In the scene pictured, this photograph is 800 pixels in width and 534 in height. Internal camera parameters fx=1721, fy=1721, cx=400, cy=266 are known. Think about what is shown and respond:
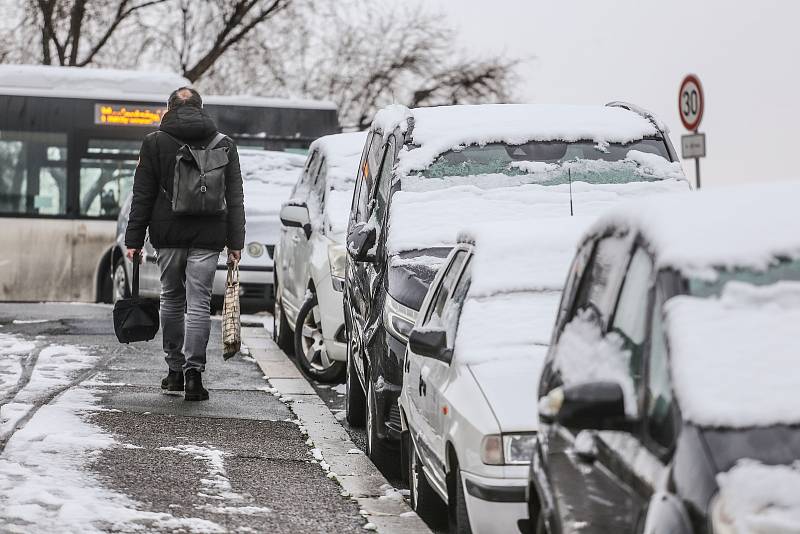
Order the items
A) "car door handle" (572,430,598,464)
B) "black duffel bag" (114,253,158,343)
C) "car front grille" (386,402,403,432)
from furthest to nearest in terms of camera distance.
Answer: "black duffel bag" (114,253,158,343), "car front grille" (386,402,403,432), "car door handle" (572,430,598,464)

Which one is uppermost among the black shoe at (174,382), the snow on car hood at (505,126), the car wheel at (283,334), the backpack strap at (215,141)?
the snow on car hood at (505,126)

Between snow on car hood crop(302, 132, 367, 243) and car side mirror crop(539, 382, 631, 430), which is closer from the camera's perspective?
car side mirror crop(539, 382, 631, 430)

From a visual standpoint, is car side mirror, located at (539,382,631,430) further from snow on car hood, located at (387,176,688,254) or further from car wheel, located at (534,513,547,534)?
snow on car hood, located at (387,176,688,254)

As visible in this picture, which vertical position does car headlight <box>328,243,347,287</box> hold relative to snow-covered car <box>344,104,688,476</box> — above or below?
below

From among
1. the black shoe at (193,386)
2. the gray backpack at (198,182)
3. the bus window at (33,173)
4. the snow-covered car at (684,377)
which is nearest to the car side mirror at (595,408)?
the snow-covered car at (684,377)

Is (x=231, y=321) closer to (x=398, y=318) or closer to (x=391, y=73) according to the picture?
(x=398, y=318)

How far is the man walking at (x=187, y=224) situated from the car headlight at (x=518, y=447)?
481 centimetres

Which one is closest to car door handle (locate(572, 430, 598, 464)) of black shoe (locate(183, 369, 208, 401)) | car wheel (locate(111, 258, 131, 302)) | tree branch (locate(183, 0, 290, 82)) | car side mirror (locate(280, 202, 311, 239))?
black shoe (locate(183, 369, 208, 401))

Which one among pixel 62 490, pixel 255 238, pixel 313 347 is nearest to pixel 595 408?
pixel 62 490

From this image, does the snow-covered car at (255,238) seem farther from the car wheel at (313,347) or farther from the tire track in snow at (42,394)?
the car wheel at (313,347)

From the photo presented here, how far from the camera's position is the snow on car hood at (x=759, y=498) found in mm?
3418

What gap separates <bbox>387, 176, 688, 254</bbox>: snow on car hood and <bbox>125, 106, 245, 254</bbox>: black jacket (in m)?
1.52

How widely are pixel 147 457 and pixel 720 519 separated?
199 inches

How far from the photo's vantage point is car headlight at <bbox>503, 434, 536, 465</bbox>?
18.7 feet
